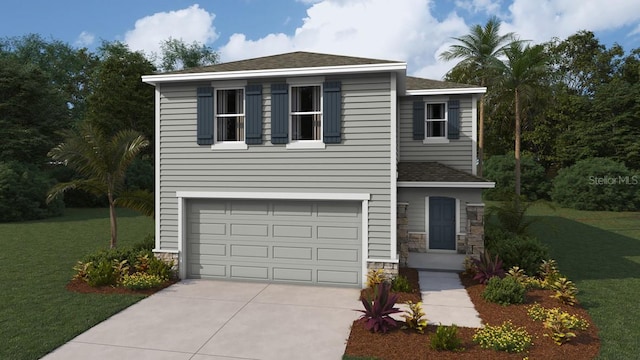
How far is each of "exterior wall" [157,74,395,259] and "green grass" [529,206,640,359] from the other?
4.66 meters

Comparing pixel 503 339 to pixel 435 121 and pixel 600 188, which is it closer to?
pixel 435 121

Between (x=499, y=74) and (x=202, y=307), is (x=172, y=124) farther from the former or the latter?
(x=499, y=74)

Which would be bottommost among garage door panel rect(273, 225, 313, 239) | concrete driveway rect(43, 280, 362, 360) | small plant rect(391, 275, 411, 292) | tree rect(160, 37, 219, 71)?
concrete driveway rect(43, 280, 362, 360)

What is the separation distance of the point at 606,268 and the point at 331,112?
987 cm

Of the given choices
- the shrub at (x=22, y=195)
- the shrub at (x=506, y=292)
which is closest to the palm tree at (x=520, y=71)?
the shrub at (x=506, y=292)

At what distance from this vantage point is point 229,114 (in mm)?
11102

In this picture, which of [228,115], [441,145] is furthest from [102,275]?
[441,145]

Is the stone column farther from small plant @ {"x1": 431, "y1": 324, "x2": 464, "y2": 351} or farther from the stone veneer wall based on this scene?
the stone veneer wall

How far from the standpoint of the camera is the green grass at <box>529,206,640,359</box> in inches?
291

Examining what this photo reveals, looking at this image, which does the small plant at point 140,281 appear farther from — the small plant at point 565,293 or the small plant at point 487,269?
the small plant at point 565,293

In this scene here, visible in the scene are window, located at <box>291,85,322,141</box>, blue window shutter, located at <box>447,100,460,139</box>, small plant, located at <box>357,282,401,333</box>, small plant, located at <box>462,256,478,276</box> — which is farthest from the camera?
blue window shutter, located at <box>447,100,460,139</box>

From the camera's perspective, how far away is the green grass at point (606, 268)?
7386 millimetres

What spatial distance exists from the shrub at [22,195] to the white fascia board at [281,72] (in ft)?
62.2

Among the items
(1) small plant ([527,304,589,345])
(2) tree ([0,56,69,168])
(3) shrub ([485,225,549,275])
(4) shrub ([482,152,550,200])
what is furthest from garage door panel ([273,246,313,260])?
(4) shrub ([482,152,550,200])
